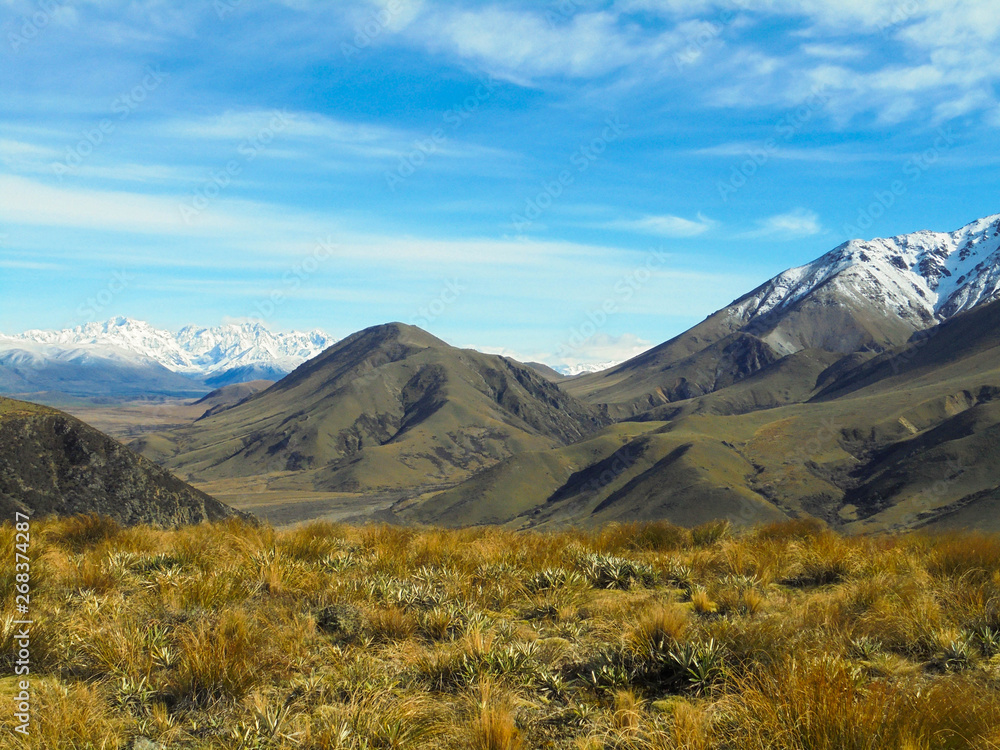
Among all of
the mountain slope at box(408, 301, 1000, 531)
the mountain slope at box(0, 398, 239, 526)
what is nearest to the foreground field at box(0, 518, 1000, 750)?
→ the mountain slope at box(0, 398, 239, 526)

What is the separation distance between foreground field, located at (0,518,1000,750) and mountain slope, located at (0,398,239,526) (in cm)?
971

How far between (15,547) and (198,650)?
16.5ft

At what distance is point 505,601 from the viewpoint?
7320mm

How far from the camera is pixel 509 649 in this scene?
5414 millimetres

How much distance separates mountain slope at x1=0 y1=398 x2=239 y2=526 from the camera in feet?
56.1

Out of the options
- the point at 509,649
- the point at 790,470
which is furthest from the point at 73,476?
the point at 790,470

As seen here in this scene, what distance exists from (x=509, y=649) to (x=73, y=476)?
716 inches

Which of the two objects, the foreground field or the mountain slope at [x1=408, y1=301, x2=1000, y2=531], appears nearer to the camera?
the foreground field

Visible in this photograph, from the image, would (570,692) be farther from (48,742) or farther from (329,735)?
(48,742)

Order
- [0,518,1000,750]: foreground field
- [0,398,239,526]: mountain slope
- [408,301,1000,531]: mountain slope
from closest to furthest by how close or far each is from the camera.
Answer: [0,518,1000,750]: foreground field, [0,398,239,526]: mountain slope, [408,301,1000,531]: mountain slope

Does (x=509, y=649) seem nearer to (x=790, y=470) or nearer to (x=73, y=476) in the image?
(x=73, y=476)

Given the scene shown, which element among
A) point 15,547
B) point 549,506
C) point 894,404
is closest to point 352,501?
point 549,506

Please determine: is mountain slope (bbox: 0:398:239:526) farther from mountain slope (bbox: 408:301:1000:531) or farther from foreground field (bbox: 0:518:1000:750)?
mountain slope (bbox: 408:301:1000:531)

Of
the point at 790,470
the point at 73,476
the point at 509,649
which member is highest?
the point at 73,476
